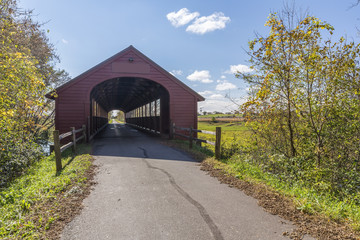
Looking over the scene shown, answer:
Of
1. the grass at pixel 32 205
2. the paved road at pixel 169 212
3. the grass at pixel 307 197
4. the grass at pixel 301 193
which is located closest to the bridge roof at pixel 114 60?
the grass at pixel 301 193

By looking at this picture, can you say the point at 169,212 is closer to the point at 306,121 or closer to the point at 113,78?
the point at 306,121

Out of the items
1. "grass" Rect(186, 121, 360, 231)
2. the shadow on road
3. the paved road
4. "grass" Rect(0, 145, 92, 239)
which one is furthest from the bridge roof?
the paved road

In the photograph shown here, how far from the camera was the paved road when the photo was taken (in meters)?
3.00

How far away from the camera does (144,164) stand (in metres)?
7.18

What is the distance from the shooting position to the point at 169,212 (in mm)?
3604

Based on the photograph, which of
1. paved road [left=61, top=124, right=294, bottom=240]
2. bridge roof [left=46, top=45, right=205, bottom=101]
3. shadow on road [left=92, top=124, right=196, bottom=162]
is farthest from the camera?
bridge roof [left=46, top=45, right=205, bottom=101]

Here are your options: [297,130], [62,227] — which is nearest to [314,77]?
[297,130]

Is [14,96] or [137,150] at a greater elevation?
[14,96]

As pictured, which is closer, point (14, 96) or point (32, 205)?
point (32, 205)

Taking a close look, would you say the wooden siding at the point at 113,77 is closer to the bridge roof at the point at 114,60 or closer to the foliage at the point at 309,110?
the bridge roof at the point at 114,60

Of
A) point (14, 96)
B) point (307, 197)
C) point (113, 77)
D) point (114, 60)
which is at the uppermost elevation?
point (114, 60)

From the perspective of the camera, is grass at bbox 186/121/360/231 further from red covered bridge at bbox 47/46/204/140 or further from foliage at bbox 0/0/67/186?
red covered bridge at bbox 47/46/204/140

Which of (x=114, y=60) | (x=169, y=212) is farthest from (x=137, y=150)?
(x=169, y=212)

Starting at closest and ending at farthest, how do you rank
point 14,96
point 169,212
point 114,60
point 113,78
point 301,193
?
point 169,212 < point 301,193 < point 14,96 < point 114,60 < point 113,78
